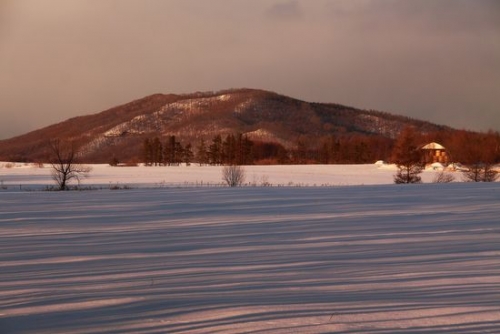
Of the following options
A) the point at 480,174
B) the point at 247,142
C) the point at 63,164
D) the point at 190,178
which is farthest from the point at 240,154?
the point at 63,164

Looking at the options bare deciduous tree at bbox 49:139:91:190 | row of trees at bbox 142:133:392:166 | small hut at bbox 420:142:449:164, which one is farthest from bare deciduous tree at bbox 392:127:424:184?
row of trees at bbox 142:133:392:166

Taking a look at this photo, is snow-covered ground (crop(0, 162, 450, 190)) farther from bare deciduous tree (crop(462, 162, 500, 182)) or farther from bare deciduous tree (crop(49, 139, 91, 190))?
bare deciduous tree (crop(462, 162, 500, 182))

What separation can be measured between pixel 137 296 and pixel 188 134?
7010 inches

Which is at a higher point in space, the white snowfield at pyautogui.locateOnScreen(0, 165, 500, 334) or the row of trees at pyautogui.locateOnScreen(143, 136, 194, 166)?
the row of trees at pyautogui.locateOnScreen(143, 136, 194, 166)

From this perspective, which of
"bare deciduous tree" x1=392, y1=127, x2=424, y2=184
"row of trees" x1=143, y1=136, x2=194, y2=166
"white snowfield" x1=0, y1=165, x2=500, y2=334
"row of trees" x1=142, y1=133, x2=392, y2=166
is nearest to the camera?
"white snowfield" x1=0, y1=165, x2=500, y2=334

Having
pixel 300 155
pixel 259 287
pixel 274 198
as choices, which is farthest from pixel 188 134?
pixel 259 287

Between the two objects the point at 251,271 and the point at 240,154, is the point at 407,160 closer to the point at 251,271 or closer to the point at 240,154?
the point at 251,271

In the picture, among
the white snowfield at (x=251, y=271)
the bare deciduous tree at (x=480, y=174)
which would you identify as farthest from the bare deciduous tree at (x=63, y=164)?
the bare deciduous tree at (x=480, y=174)

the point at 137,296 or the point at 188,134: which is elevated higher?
the point at 188,134

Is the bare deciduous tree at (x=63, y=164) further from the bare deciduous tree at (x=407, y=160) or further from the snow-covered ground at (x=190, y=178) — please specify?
the bare deciduous tree at (x=407, y=160)

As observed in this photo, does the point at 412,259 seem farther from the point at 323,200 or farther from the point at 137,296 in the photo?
the point at 323,200

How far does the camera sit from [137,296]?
625cm

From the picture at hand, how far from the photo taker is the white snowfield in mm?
5480

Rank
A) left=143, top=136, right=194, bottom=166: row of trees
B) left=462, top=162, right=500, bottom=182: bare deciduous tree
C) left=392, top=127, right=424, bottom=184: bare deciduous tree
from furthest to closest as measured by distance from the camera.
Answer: left=143, top=136, right=194, bottom=166: row of trees, left=392, top=127, right=424, bottom=184: bare deciduous tree, left=462, top=162, right=500, bottom=182: bare deciduous tree
